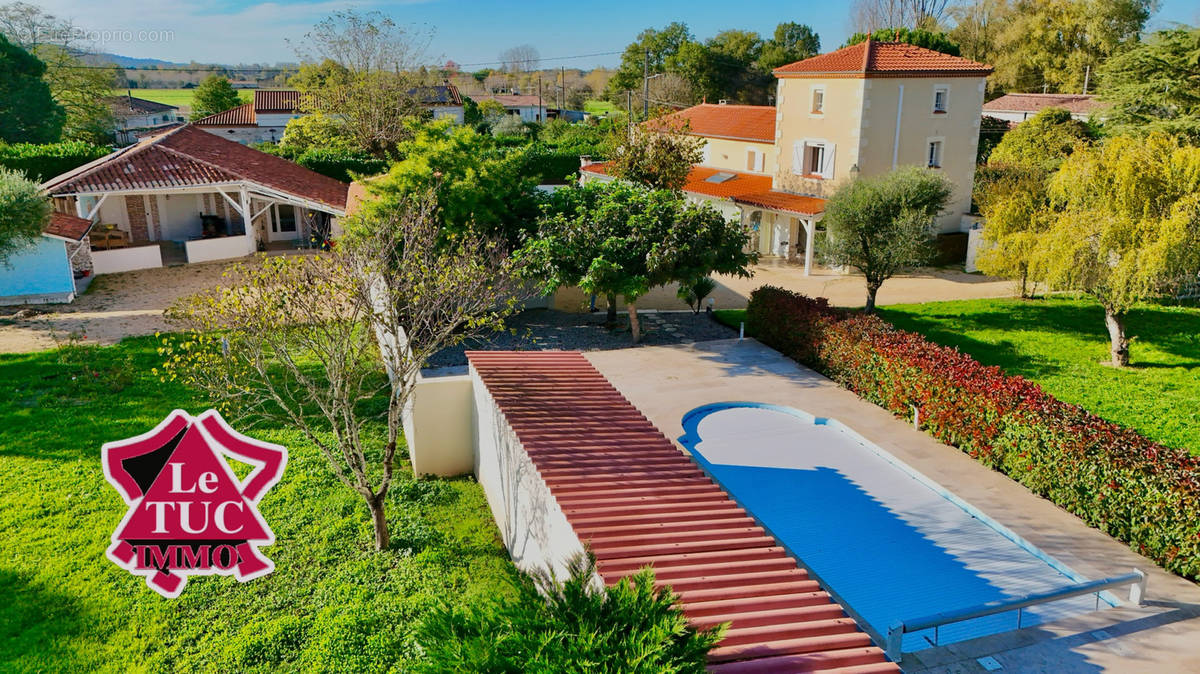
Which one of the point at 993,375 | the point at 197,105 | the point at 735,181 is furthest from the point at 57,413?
the point at 197,105

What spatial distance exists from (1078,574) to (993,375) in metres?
5.00

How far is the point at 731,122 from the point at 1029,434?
30053 mm

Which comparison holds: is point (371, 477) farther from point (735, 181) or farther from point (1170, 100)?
point (1170, 100)

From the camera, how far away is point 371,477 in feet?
49.4

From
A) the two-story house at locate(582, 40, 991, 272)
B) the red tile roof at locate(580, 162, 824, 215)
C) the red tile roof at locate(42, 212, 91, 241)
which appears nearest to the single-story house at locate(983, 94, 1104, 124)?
the two-story house at locate(582, 40, 991, 272)

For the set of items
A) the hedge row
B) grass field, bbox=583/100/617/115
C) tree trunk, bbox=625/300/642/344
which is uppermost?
grass field, bbox=583/100/617/115

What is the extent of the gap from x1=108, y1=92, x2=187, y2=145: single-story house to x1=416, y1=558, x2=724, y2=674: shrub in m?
71.3

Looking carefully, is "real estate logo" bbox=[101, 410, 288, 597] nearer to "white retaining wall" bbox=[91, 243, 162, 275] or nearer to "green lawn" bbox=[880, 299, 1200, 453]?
"green lawn" bbox=[880, 299, 1200, 453]

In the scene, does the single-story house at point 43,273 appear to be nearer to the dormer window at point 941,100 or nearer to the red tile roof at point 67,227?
the red tile roof at point 67,227

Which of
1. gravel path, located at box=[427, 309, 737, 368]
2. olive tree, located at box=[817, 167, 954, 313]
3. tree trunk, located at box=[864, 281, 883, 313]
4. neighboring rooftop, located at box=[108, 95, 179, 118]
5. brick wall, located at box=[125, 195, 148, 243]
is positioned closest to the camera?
gravel path, located at box=[427, 309, 737, 368]

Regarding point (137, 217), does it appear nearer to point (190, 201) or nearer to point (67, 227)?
point (190, 201)

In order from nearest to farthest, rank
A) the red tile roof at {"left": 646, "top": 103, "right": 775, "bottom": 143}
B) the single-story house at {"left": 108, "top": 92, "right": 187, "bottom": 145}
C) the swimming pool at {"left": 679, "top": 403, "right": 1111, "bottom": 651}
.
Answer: the swimming pool at {"left": 679, "top": 403, "right": 1111, "bottom": 651}, the red tile roof at {"left": 646, "top": 103, "right": 775, "bottom": 143}, the single-story house at {"left": 108, "top": 92, "right": 187, "bottom": 145}

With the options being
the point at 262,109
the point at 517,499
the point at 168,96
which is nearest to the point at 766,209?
the point at 517,499

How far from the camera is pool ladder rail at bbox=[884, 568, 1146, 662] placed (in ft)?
31.2
